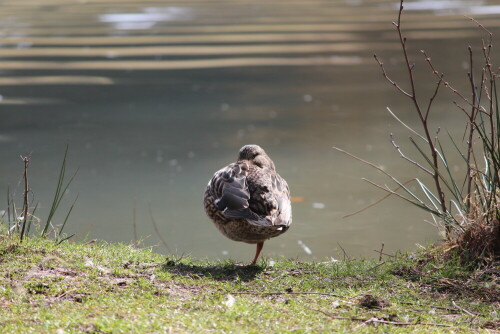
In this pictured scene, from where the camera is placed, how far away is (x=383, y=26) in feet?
80.7

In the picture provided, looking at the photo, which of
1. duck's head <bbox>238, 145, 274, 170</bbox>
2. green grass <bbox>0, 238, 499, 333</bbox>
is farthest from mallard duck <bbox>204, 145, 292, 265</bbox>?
duck's head <bbox>238, 145, 274, 170</bbox>

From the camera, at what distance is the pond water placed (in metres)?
10.2

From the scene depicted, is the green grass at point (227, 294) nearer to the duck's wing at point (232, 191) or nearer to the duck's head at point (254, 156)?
the duck's wing at point (232, 191)

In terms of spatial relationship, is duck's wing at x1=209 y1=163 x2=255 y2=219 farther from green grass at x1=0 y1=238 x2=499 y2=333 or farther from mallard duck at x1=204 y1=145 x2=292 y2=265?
green grass at x1=0 y1=238 x2=499 y2=333

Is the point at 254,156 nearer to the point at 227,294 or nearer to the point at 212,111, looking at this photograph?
the point at 227,294

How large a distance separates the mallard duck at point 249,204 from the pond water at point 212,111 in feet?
2.95

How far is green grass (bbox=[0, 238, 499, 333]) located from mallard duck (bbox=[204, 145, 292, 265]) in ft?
0.90

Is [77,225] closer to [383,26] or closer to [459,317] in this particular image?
[459,317]

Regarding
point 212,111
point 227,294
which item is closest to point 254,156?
point 227,294

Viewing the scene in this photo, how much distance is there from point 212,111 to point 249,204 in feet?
31.8

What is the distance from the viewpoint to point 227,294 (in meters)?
5.17

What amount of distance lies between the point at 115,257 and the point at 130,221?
160 inches

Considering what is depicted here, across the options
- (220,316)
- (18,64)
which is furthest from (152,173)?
(18,64)

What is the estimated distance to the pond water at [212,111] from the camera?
10219mm
